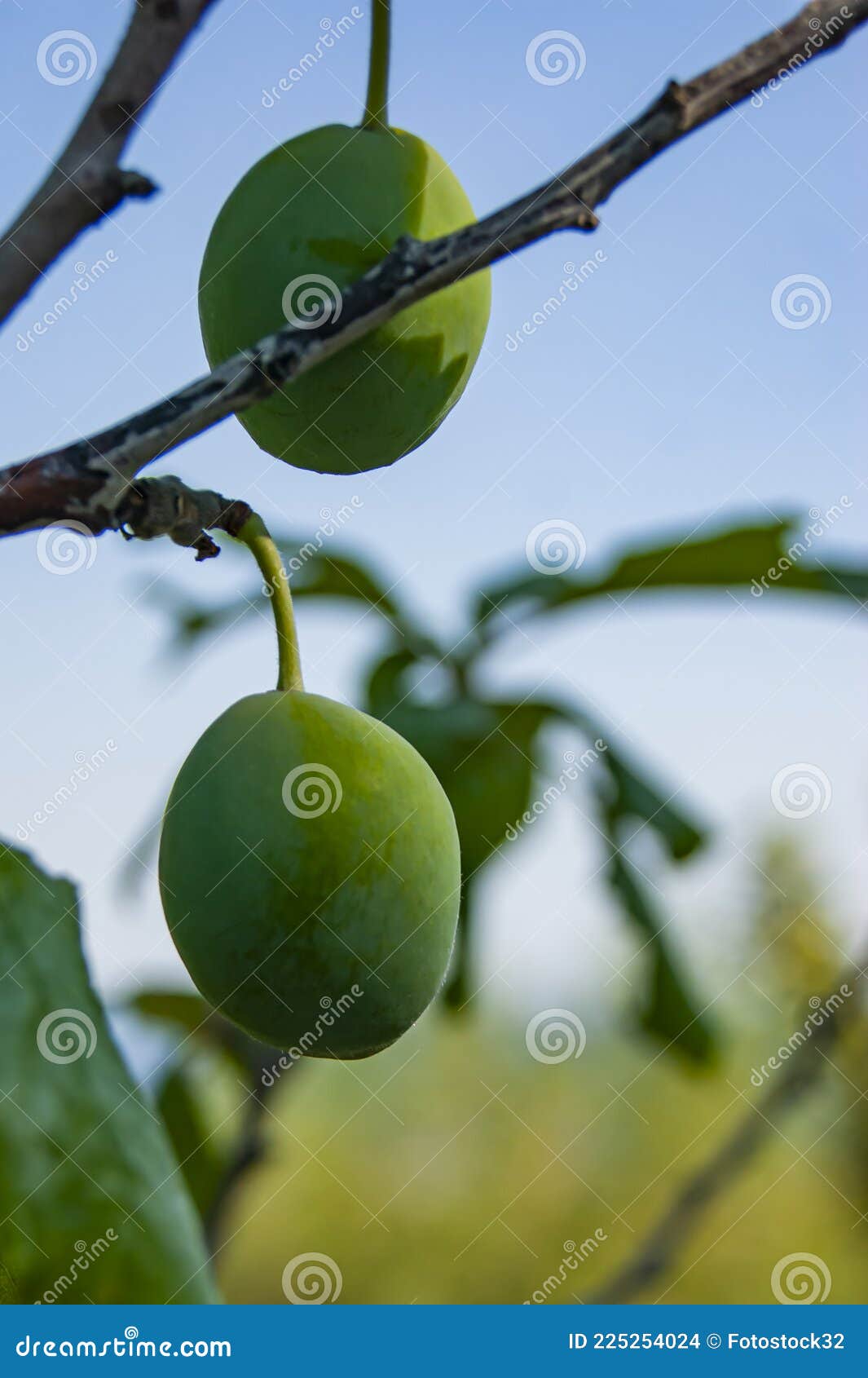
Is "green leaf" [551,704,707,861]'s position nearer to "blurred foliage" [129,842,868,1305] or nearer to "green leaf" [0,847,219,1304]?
"green leaf" [0,847,219,1304]

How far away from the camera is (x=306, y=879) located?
1.80 ft

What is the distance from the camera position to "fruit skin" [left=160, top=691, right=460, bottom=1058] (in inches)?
21.6

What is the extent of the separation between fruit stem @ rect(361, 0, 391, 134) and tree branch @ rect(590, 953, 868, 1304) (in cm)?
103

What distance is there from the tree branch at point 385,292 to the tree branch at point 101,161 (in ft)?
0.41

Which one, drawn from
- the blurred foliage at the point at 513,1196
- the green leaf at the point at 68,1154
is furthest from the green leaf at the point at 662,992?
the blurred foliage at the point at 513,1196

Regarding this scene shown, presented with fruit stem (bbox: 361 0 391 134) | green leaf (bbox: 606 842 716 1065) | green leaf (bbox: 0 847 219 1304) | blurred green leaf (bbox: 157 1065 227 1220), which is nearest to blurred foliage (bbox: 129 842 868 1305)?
green leaf (bbox: 606 842 716 1065)

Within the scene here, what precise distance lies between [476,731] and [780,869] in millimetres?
1044

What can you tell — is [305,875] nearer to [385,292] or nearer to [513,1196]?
[385,292]

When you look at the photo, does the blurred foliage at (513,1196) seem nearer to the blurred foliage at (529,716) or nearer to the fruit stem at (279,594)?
the blurred foliage at (529,716)

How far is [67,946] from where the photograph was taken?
0.67 m

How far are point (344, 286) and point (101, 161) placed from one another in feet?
0.40

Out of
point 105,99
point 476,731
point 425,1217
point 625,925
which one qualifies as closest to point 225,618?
point 476,731

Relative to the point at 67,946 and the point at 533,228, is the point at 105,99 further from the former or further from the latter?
the point at 67,946

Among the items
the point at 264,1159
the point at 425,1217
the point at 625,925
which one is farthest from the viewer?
the point at 425,1217
